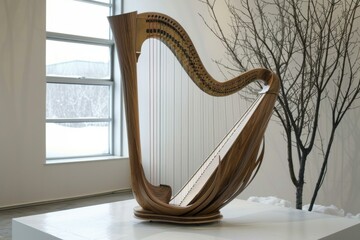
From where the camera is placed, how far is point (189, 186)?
2.29 metres

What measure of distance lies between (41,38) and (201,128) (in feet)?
6.47

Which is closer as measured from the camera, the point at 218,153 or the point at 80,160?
the point at 218,153

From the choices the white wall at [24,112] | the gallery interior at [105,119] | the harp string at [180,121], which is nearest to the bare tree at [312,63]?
the gallery interior at [105,119]

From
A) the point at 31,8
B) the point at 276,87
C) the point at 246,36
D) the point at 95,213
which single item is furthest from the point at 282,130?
the point at 31,8

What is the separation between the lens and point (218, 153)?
2305 mm

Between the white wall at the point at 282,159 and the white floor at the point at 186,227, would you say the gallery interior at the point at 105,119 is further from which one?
the white floor at the point at 186,227

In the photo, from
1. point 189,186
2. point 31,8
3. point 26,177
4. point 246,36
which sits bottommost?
point 26,177

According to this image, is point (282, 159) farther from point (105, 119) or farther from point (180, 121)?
point (105, 119)

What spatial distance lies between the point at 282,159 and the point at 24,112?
268 cm

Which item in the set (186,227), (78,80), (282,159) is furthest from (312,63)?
(78,80)

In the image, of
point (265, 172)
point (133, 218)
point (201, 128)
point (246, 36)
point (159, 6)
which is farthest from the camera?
point (159, 6)

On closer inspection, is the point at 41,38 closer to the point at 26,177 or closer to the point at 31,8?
the point at 31,8

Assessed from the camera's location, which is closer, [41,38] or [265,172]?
[265,172]

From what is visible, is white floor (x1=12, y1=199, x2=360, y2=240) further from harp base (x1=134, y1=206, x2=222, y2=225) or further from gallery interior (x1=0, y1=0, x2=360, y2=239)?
gallery interior (x1=0, y1=0, x2=360, y2=239)
